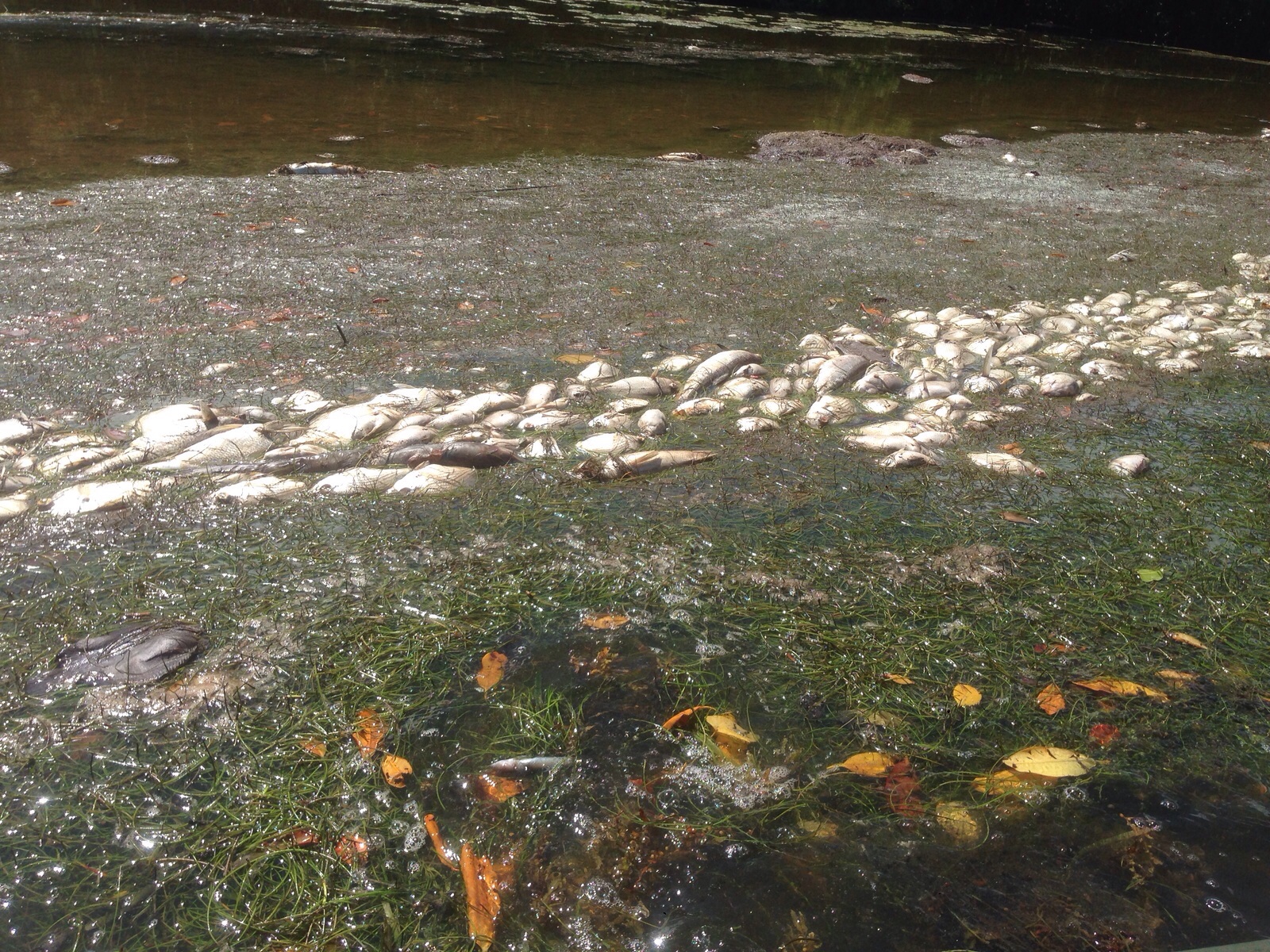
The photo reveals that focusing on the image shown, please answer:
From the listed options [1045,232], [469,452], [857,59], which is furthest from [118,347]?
[857,59]

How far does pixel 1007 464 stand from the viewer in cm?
240

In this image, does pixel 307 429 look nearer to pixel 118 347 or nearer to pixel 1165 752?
pixel 118 347

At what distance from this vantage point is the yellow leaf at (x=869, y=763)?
4.89 feet

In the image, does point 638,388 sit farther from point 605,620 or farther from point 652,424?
point 605,620

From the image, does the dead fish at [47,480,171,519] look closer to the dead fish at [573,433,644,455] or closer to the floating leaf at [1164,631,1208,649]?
the dead fish at [573,433,644,455]

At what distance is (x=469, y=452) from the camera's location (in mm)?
2314

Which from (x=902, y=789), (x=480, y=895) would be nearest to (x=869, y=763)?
(x=902, y=789)

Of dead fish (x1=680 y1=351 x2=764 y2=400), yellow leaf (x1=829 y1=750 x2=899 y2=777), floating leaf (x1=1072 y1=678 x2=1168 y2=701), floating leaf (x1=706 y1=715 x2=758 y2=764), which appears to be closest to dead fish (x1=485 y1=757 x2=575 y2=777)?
floating leaf (x1=706 y1=715 x2=758 y2=764)

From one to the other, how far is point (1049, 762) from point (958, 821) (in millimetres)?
224

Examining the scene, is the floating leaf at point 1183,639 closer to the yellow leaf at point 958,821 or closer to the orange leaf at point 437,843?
the yellow leaf at point 958,821

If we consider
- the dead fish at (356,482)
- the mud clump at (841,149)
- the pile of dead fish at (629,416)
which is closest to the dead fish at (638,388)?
the pile of dead fish at (629,416)

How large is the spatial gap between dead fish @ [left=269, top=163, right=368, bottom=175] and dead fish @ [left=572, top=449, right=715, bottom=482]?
11.3 ft

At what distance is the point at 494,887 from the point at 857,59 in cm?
1229

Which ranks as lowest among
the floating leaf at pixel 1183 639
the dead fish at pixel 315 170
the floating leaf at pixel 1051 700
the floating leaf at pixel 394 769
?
the floating leaf at pixel 394 769
